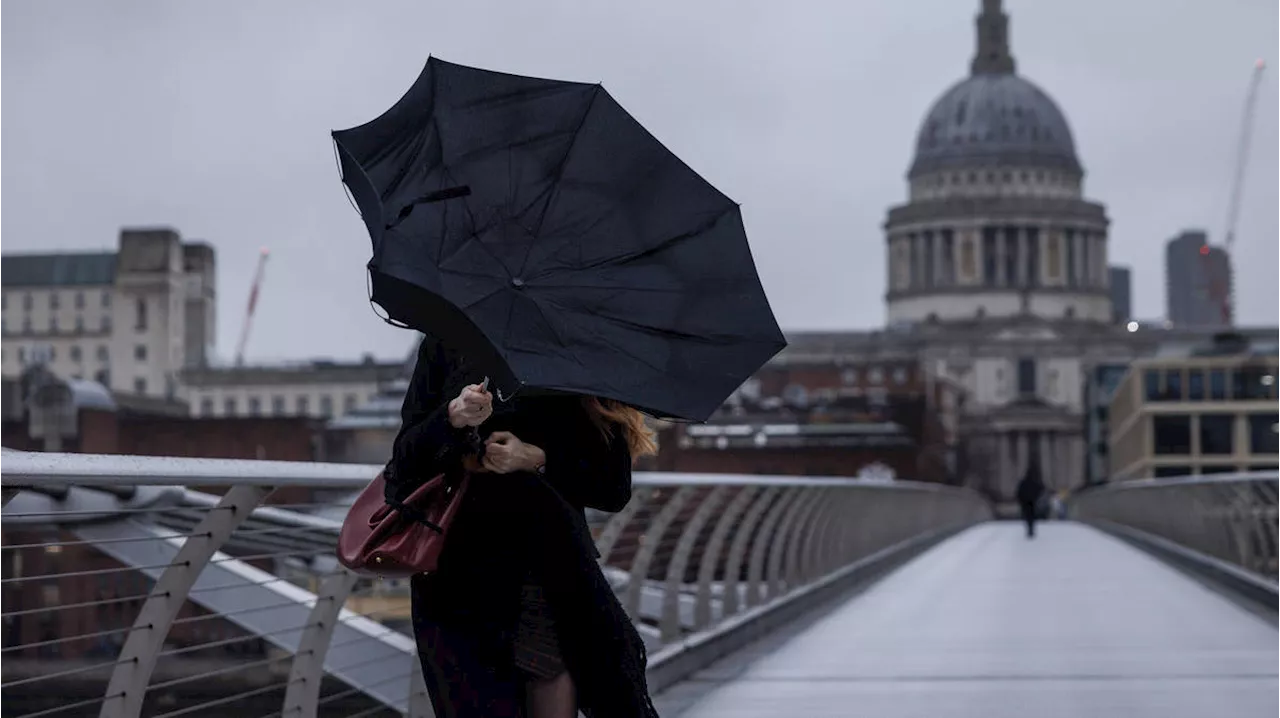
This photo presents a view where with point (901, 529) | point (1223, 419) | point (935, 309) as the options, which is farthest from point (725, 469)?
point (935, 309)

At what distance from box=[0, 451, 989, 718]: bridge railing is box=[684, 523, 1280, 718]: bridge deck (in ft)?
1.88

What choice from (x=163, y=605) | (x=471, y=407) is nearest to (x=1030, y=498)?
(x=163, y=605)

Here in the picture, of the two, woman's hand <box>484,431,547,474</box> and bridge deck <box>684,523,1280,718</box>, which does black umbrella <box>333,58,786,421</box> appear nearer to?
woman's hand <box>484,431,547,474</box>

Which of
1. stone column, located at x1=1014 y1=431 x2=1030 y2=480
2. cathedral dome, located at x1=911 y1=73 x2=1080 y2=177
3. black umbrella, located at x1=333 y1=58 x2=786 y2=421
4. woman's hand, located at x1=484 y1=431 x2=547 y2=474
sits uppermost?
cathedral dome, located at x1=911 y1=73 x2=1080 y2=177

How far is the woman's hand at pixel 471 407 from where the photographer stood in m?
5.07

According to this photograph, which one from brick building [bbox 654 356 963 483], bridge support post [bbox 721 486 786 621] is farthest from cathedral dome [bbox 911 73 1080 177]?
bridge support post [bbox 721 486 786 621]

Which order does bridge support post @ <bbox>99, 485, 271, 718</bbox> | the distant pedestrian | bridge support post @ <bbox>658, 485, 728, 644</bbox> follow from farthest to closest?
the distant pedestrian
bridge support post @ <bbox>658, 485, 728, 644</bbox>
bridge support post @ <bbox>99, 485, 271, 718</bbox>

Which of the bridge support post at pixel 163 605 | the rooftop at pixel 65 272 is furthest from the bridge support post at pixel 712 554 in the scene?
the rooftop at pixel 65 272

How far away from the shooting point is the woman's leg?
17.2ft

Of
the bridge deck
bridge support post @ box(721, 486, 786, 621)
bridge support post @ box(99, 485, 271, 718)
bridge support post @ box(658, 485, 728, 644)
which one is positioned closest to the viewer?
bridge support post @ box(99, 485, 271, 718)

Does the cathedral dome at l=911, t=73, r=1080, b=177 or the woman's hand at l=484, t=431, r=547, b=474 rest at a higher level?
the cathedral dome at l=911, t=73, r=1080, b=177

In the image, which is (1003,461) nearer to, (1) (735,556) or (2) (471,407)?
(1) (735,556)

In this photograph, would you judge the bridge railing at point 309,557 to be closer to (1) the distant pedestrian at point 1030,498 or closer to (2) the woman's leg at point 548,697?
(2) the woman's leg at point 548,697

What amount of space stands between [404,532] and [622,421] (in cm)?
58
